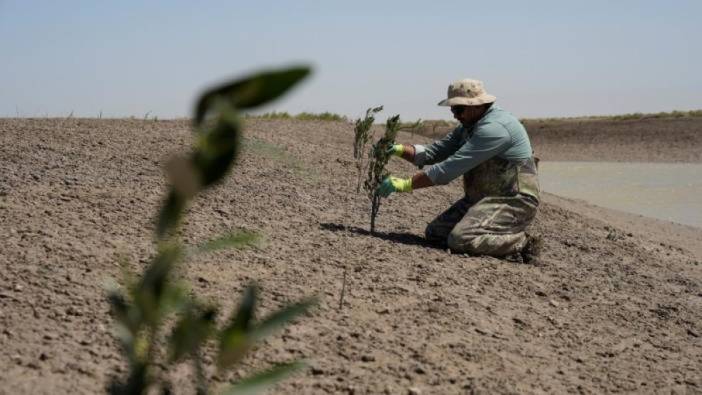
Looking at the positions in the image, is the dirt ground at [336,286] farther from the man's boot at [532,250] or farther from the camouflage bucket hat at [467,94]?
the camouflage bucket hat at [467,94]

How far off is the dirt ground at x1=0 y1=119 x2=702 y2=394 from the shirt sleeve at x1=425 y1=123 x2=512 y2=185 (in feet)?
1.37

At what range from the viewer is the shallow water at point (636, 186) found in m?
10.3

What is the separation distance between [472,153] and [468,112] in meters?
0.29

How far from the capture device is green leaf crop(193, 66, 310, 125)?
112 cm

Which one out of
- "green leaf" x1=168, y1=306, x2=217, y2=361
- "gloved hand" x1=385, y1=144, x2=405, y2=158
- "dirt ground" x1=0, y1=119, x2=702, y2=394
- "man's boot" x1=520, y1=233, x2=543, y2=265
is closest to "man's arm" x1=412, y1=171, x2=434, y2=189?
"gloved hand" x1=385, y1=144, x2=405, y2=158

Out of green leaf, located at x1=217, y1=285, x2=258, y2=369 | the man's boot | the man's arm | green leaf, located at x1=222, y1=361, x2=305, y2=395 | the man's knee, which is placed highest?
green leaf, located at x1=217, y1=285, x2=258, y2=369

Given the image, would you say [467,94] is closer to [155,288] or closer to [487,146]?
[487,146]

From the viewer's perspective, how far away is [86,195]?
15.1ft

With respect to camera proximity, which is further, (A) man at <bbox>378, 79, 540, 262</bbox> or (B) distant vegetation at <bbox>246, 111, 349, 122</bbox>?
(B) distant vegetation at <bbox>246, 111, 349, 122</bbox>

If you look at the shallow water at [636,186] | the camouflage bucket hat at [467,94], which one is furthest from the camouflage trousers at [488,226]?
the shallow water at [636,186]

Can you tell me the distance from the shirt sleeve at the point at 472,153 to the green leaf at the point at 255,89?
141 inches

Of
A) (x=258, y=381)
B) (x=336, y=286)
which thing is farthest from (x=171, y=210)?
(x=336, y=286)

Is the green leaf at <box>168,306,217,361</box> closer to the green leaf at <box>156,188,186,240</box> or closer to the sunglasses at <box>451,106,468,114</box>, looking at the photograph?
the green leaf at <box>156,188,186,240</box>

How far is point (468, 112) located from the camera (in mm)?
4883
